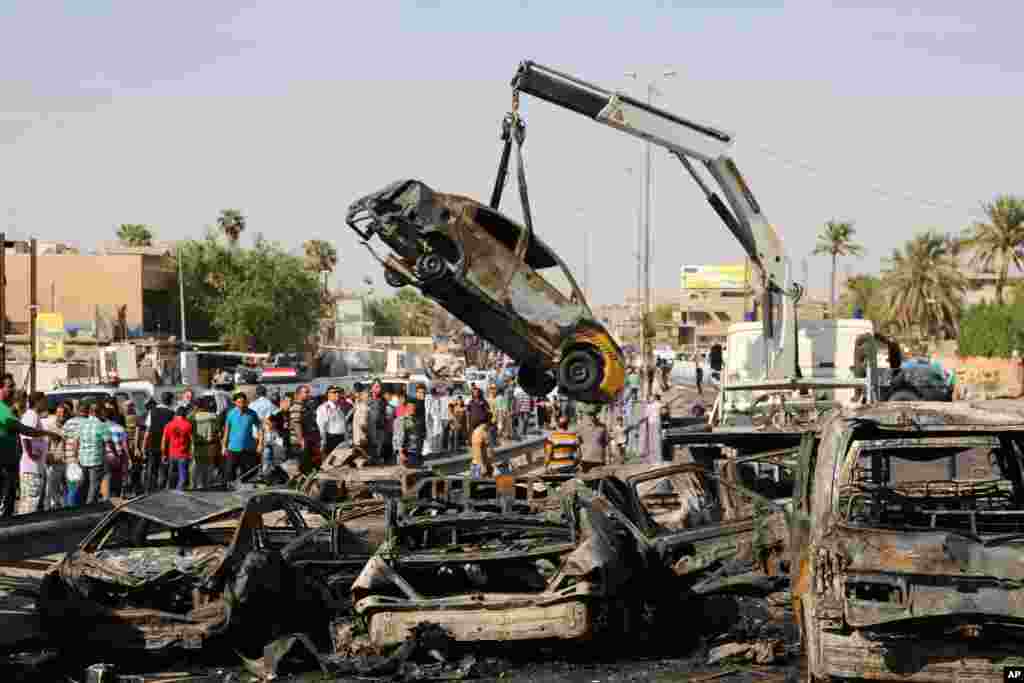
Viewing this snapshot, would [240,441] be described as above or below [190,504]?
below

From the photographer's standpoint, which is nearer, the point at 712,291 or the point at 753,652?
the point at 753,652

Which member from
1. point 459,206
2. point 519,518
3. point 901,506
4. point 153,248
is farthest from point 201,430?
point 153,248

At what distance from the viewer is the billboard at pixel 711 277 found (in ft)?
515

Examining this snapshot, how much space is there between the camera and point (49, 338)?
38.7m

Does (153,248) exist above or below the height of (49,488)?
above

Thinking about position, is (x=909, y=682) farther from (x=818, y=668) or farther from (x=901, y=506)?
(x=901, y=506)

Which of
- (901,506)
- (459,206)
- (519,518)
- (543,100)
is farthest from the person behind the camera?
(543,100)

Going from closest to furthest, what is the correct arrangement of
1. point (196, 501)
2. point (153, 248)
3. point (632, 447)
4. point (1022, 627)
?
point (1022, 627)
point (196, 501)
point (632, 447)
point (153, 248)

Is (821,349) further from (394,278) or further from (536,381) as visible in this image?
(394,278)

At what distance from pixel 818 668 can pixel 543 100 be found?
13.0 meters

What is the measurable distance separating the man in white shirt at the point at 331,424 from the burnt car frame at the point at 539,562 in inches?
433

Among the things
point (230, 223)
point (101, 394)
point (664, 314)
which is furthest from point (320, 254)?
point (101, 394)

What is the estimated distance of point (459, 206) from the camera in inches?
639

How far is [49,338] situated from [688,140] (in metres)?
23.9
